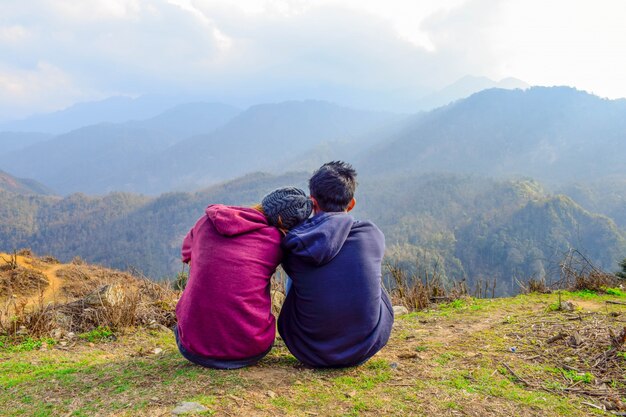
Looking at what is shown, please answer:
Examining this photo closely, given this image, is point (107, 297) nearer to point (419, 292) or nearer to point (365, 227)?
point (365, 227)

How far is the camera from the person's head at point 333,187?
304cm

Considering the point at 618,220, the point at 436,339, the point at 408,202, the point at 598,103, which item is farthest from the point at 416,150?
the point at 436,339

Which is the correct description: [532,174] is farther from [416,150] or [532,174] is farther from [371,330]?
[371,330]

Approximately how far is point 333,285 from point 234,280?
2.20 feet

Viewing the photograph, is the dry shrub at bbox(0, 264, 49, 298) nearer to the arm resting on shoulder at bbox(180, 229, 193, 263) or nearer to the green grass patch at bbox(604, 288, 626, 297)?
the arm resting on shoulder at bbox(180, 229, 193, 263)

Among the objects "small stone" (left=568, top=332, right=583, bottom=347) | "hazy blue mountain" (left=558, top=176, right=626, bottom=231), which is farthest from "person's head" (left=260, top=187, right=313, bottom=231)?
"hazy blue mountain" (left=558, top=176, right=626, bottom=231)

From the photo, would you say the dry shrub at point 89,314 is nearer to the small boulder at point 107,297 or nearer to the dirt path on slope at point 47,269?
the small boulder at point 107,297

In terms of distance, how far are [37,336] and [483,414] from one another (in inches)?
→ 186

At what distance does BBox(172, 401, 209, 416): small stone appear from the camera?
90.8 inches

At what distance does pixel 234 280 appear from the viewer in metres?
2.77

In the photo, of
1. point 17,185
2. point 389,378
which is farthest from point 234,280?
point 17,185

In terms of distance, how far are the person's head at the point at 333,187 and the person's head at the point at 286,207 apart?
12 centimetres

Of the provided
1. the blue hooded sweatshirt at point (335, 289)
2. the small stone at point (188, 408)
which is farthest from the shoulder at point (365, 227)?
the small stone at point (188, 408)

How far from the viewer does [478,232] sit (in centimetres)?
6147
